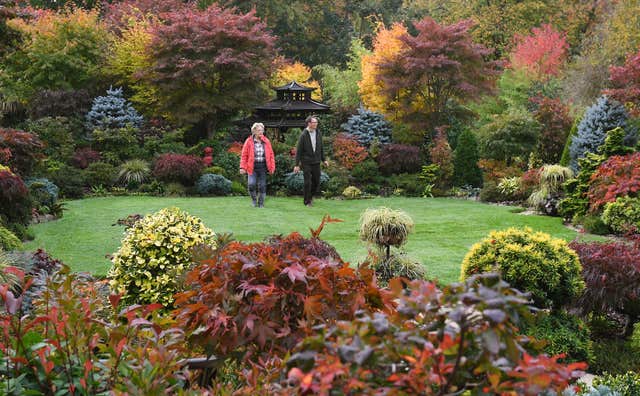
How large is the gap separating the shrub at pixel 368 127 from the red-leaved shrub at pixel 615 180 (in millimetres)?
9897

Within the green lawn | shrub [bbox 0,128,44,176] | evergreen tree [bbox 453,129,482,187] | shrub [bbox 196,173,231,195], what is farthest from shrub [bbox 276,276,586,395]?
evergreen tree [bbox 453,129,482,187]

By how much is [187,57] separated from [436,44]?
25.7 feet

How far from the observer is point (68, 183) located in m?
15.7

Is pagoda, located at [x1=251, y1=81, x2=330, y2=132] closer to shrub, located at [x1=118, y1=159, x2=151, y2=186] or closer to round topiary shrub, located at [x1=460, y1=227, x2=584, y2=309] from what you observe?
shrub, located at [x1=118, y1=159, x2=151, y2=186]

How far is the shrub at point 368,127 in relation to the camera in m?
20.4

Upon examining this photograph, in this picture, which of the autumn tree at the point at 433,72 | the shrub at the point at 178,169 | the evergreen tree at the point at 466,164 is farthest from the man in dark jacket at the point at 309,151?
the autumn tree at the point at 433,72

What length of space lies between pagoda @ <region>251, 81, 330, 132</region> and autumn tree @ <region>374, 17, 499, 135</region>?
8.15ft

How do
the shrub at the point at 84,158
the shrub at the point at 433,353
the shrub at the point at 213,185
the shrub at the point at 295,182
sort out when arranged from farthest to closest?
the shrub at the point at 84,158
the shrub at the point at 213,185
the shrub at the point at 295,182
the shrub at the point at 433,353

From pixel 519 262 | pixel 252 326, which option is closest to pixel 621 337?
pixel 519 262

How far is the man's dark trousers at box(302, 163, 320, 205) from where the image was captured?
44.7 ft

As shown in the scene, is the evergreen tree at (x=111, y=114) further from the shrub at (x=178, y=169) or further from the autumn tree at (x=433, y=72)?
the autumn tree at (x=433, y=72)

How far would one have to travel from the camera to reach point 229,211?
12547 millimetres

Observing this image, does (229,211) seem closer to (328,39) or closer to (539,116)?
(539,116)

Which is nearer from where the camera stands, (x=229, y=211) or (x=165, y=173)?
(x=229, y=211)
